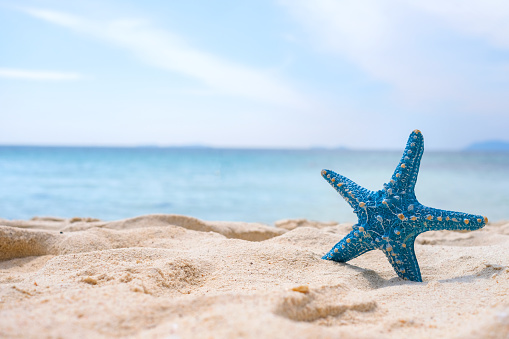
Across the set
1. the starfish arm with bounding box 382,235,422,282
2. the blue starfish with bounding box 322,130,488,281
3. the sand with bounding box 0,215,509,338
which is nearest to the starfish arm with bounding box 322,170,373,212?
A: the blue starfish with bounding box 322,130,488,281

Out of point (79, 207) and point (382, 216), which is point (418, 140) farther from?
point (79, 207)

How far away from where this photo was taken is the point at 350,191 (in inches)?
134

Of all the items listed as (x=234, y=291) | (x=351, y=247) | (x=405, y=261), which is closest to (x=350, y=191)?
(x=351, y=247)

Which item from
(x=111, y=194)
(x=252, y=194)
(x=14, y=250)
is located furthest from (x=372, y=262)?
(x=111, y=194)

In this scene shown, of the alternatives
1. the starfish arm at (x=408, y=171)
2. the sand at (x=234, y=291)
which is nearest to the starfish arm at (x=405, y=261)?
the sand at (x=234, y=291)

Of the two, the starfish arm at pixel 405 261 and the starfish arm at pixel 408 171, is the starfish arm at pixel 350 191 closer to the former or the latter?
the starfish arm at pixel 408 171

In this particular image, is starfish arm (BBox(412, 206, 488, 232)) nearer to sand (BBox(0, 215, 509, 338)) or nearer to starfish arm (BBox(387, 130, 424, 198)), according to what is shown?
starfish arm (BBox(387, 130, 424, 198))

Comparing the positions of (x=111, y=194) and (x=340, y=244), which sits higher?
(x=340, y=244)

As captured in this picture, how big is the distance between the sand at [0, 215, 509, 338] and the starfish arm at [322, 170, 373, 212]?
0.57 metres

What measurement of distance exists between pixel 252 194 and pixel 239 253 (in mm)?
13452

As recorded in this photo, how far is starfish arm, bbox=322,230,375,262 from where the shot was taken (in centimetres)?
323

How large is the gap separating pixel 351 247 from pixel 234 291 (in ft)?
4.18

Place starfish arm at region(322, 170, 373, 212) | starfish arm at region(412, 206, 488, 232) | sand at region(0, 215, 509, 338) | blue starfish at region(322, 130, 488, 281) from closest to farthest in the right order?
sand at region(0, 215, 509, 338), starfish arm at region(412, 206, 488, 232), blue starfish at region(322, 130, 488, 281), starfish arm at region(322, 170, 373, 212)

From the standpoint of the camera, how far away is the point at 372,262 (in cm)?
375
